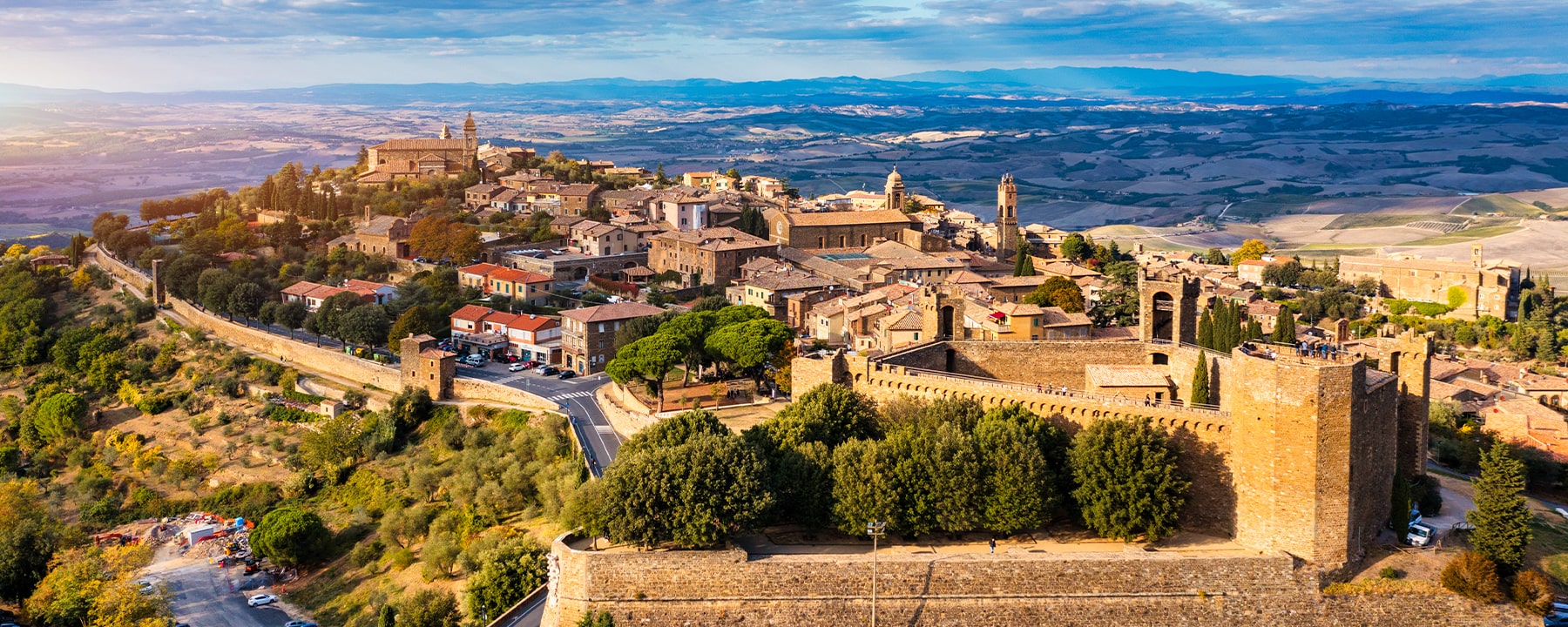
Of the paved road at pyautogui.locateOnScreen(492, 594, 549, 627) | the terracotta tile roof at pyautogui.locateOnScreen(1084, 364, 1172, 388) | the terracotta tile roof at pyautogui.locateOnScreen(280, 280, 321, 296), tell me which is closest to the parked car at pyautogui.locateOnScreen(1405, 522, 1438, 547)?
the terracotta tile roof at pyautogui.locateOnScreen(1084, 364, 1172, 388)

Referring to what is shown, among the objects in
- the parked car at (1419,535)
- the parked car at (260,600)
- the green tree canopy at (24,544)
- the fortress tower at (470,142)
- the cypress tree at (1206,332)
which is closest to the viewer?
the parked car at (1419,535)

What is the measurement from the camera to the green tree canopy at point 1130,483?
24891 mm

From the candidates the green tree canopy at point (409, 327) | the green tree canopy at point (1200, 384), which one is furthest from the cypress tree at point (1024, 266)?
the green tree canopy at point (1200, 384)

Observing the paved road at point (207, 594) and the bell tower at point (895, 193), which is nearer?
the paved road at point (207, 594)

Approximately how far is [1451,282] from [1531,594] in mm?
52623

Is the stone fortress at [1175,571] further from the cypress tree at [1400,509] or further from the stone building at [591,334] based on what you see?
the stone building at [591,334]

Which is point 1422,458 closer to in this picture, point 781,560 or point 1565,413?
point 781,560

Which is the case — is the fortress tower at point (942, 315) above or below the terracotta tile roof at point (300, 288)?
above

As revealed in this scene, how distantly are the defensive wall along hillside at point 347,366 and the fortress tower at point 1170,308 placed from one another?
18.5 m

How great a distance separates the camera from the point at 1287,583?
23969 millimetres

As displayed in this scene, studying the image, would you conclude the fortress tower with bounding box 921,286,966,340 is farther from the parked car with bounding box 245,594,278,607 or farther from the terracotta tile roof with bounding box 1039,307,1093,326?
the parked car with bounding box 245,594,278,607

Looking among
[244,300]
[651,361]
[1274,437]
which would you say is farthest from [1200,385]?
[244,300]

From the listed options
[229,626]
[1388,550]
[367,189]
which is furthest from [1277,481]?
[367,189]

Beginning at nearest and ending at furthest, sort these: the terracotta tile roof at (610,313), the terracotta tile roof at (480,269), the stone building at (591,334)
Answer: the stone building at (591,334) < the terracotta tile roof at (610,313) < the terracotta tile roof at (480,269)
